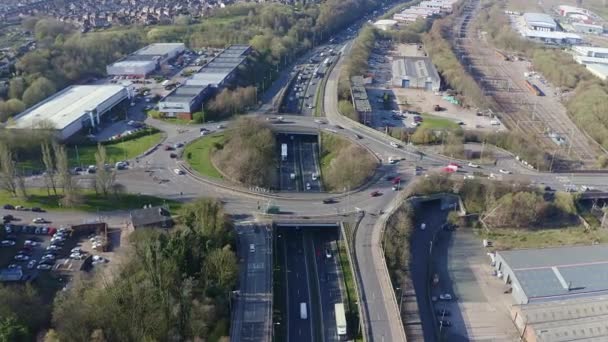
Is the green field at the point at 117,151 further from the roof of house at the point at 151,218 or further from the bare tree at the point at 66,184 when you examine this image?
the roof of house at the point at 151,218

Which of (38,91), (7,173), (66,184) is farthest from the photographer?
(38,91)

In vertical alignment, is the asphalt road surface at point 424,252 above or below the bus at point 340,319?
below

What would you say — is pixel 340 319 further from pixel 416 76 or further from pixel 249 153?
pixel 416 76

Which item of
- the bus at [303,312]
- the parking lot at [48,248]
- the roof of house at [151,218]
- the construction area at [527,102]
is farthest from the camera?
the construction area at [527,102]

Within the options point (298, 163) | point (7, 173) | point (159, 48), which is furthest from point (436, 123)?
point (159, 48)

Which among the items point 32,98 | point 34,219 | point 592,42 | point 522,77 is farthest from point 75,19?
point 592,42

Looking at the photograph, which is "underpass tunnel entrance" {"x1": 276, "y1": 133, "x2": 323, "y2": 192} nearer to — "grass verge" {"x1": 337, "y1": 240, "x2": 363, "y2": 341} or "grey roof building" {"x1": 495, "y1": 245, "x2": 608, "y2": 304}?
"grass verge" {"x1": 337, "y1": 240, "x2": 363, "y2": 341}

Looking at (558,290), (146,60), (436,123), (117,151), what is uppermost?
(146,60)

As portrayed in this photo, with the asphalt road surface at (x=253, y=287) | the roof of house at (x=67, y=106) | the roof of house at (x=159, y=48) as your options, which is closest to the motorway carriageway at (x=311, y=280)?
the asphalt road surface at (x=253, y=287)
